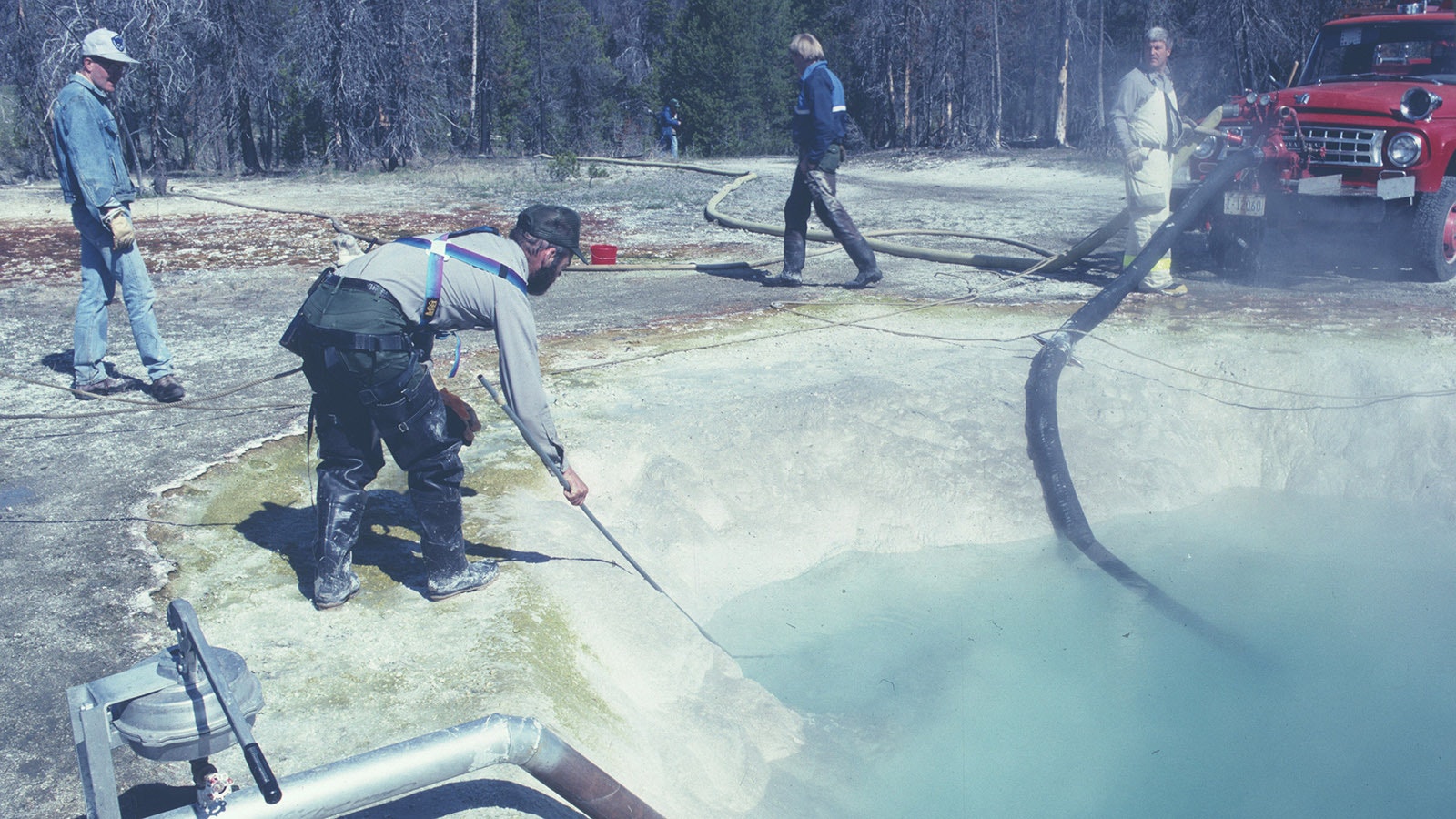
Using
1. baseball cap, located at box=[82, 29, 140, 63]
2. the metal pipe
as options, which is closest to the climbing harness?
the metal pipe

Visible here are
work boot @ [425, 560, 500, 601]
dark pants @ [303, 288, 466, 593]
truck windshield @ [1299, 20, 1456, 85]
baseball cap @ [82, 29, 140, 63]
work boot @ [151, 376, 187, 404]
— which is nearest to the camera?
dark pants @ [303, 288, 466, 593]

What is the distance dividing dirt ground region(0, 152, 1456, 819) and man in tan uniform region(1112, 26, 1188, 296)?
2.54 feet

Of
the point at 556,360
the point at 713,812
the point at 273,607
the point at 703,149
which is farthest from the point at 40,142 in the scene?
the point at 713,812

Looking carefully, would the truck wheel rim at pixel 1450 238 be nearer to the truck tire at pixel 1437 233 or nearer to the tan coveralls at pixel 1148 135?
the truck tire at pixel 1437 233

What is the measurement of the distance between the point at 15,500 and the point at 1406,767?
625cm

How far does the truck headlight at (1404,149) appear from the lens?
892cm

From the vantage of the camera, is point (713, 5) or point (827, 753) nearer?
point (827, 753)

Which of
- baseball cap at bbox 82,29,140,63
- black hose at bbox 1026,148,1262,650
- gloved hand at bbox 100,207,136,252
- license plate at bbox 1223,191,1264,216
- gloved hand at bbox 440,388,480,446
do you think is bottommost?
black hose at bbox 1026,148,1262,650

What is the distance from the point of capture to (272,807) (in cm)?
246

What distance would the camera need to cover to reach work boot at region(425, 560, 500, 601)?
14.0 feet

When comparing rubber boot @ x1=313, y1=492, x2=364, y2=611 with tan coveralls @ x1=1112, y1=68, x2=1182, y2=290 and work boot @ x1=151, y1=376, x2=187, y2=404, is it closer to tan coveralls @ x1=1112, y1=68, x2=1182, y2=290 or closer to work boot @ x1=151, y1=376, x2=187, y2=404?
work boot @ x1=151, y1=376, x2=187, y2=404

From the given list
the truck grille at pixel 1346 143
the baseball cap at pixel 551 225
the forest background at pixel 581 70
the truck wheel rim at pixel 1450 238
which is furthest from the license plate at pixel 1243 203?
the forest background at pixel 581 70

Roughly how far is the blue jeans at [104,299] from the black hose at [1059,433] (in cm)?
518

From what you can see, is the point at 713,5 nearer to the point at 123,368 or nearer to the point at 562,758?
the point at 123,368
